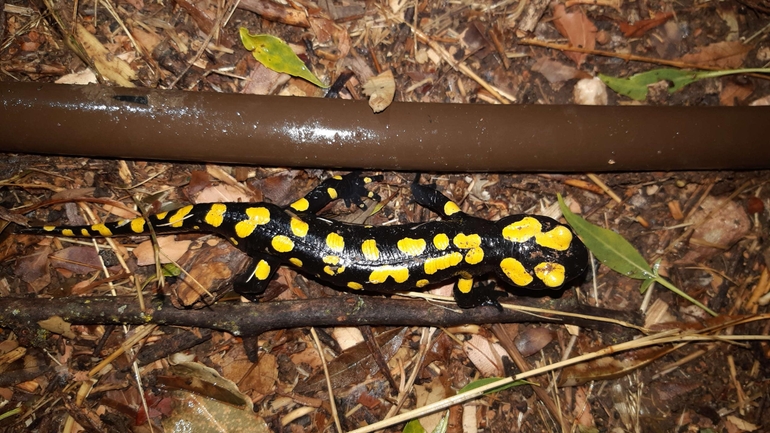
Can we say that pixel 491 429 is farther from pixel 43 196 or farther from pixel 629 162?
pixel 43 196

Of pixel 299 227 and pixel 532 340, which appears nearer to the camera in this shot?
pixel 299 227

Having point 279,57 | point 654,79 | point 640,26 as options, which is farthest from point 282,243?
point 640,26

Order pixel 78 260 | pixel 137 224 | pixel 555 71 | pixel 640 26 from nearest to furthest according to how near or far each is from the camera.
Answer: pixel 137 224, pixel 78 260, pixel 555 71, pixel 640 26

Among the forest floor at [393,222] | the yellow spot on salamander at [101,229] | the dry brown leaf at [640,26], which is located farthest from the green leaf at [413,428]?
the dry brown leaf at [640,26]

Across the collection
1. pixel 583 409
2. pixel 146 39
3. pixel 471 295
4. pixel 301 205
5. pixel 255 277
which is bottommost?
pixel 583 409

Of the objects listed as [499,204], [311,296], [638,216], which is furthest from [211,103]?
[638,216]

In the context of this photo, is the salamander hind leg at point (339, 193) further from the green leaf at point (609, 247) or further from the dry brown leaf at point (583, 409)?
the dry brown leaf at point (583, 409)

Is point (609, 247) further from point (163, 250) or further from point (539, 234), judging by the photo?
point (163, 250)
